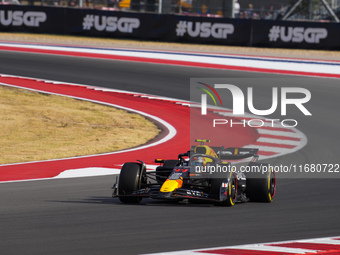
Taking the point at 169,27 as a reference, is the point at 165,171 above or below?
below

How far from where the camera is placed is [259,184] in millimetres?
9586

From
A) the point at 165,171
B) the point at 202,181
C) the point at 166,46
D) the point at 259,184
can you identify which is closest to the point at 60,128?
the point at 165,171

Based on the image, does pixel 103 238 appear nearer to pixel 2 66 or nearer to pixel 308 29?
pixel 2 66

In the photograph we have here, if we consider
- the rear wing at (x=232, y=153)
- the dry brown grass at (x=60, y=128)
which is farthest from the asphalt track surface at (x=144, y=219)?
the dry brown grass at (x=60, y=128)

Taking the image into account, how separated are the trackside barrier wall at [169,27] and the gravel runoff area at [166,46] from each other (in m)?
0.21

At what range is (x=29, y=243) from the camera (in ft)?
22.9

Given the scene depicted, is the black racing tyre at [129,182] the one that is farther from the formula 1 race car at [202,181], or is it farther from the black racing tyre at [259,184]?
the black racing tyre at [259,184]

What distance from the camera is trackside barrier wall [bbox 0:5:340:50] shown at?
29547mm

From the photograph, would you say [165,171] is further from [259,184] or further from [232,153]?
[259,184]

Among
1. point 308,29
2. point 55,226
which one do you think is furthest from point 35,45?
point 55,226

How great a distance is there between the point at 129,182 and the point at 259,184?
1764 millimetres

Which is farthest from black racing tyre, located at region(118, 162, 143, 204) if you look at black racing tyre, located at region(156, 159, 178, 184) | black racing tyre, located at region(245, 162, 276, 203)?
black racing tyre, located at region(245, 162, 276, 203)

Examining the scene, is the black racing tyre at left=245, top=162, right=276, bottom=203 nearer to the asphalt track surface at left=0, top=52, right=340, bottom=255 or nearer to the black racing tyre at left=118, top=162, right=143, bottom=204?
the asphalt track surface at left=0, top=52, right=340, bottom=255

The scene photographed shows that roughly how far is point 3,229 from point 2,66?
750 inches
